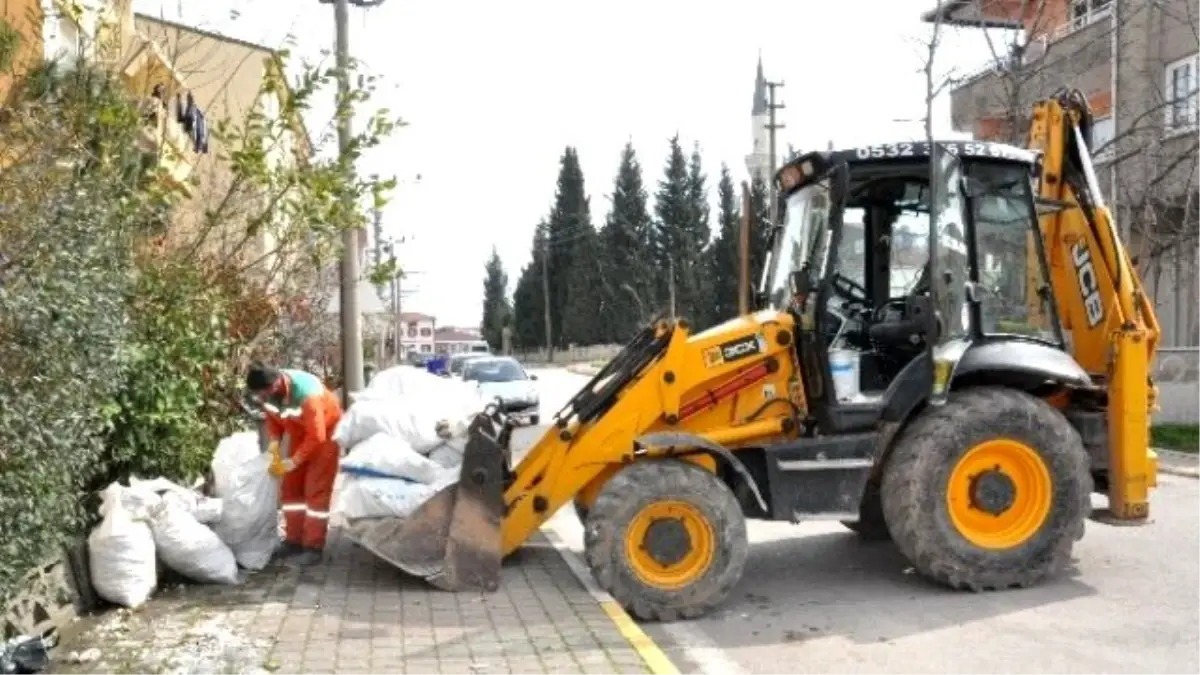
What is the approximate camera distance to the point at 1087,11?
25.6 m

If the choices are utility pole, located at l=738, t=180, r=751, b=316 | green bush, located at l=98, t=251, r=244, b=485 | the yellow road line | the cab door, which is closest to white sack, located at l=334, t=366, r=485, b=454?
green bush, located at l=98, t=251, r=244, b=485

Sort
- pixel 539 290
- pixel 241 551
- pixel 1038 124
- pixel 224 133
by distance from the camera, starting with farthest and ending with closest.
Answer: pixel 539 290 < pixel 224 133 < pixel 1038 124 < pixel 241 551

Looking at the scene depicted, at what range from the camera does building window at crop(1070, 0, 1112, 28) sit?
23231 mm

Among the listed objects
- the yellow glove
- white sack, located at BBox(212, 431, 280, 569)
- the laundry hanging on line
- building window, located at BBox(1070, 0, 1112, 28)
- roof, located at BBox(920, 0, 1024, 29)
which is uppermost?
building window, located at BBox(1070, 0, 1112, 28)

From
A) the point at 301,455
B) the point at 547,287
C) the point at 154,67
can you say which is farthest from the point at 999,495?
the point at 547,287

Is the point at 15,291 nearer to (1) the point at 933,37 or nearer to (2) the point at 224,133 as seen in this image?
(2) the point at 224,133

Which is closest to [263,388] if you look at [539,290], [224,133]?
[224,133]

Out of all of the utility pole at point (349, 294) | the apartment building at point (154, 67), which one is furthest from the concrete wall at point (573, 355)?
the apartment building at point (154, 67)

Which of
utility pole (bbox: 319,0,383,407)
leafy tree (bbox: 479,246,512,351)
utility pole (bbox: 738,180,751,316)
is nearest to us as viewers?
utility pole (bbox: 738,180,751,316)

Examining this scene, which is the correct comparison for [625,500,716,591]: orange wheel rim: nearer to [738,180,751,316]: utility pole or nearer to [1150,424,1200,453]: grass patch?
[738,180,751,316]: utility pole

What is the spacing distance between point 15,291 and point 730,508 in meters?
4.14

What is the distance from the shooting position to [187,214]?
11.3 meters

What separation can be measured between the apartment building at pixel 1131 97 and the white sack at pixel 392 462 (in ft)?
44.6

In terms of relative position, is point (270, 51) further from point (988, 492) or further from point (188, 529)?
point (988, 492)
